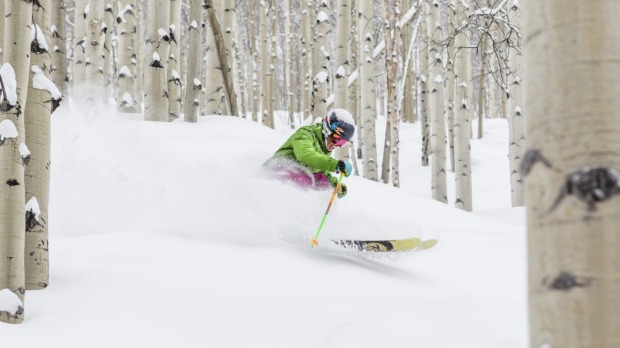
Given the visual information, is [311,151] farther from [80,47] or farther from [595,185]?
[80,47]

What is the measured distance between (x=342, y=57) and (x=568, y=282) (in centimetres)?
763

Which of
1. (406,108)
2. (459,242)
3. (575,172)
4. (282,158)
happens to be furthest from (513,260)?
(406,108)

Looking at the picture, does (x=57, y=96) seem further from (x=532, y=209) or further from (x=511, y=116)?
(x=511, y=116)

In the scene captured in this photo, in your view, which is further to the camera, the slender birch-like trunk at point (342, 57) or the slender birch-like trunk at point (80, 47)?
the slender birch-like trunk at point (80, 47)

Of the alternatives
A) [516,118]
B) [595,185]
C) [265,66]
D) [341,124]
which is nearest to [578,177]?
[595,185]

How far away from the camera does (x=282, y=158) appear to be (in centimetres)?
504

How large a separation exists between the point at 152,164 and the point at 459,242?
3.15m

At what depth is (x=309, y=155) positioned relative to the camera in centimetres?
471

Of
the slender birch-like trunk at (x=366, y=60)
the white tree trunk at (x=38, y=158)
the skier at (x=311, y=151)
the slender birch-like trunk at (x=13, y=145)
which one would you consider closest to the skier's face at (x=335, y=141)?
the skier at (x=311, y=151)

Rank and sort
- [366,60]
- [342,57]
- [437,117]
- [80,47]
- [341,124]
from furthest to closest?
[80,47] → [437,117] → [366,60] → [342,57] → [341,124]

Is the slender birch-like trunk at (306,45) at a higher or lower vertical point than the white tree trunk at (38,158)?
higher

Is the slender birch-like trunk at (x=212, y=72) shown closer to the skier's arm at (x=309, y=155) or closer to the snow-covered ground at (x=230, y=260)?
the snow-covered ground at (x=230, y=260)

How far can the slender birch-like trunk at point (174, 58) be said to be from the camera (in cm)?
806

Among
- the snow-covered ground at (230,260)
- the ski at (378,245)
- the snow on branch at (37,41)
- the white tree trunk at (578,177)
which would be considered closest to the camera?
the white tree trunk at (578,177)
